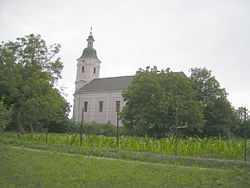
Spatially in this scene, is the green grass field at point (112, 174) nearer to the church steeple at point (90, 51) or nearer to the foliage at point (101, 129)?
the foliage at point (101, 129)

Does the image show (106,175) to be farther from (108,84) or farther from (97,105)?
(108,84)

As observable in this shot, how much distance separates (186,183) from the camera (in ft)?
19.6

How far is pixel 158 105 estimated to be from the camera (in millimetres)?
21125

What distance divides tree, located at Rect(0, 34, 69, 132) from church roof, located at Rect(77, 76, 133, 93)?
19.6 m

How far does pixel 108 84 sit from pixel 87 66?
6976mm

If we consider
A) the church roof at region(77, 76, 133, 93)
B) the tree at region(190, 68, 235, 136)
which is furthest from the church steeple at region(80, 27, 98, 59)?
the tree at region(190, 68, 235, 136)

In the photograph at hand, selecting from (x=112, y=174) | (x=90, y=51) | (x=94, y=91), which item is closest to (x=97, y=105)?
(x=94, y=91)

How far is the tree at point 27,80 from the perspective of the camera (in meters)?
20.0

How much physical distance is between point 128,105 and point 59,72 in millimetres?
7873

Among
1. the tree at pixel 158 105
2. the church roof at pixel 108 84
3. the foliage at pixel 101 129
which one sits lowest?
the foliage at pixel 101 129

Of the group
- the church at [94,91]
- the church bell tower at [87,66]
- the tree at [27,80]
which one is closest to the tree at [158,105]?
the tree at [27,80]

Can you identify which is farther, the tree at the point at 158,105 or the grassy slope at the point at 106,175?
the tree at the point at 158,105

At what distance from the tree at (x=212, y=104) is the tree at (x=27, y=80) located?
19.1m

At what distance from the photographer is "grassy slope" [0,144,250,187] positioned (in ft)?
19.2
